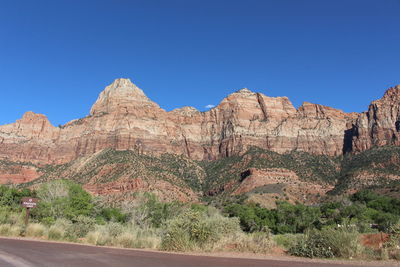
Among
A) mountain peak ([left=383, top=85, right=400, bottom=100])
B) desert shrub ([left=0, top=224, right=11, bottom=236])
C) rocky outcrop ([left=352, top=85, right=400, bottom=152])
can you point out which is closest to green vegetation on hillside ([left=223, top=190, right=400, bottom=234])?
desert shrub ([left=0, top=224, right=11, bottom=236])

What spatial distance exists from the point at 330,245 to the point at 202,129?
141m

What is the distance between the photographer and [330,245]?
11375mm

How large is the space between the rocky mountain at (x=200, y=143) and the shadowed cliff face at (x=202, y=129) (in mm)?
428

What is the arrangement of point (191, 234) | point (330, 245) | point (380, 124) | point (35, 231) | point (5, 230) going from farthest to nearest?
point (380, 124)
point (5, 230)
point (35, 231)
point (191, 234)
point (330, 245)

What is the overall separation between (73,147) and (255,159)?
7450 cm

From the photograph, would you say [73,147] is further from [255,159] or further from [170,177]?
[255,159]

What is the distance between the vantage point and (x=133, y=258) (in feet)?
33.6

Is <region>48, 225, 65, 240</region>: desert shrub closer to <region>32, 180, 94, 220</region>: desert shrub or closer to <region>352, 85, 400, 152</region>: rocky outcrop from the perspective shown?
<region>32, 180, 94, 220</region>: desert shrub

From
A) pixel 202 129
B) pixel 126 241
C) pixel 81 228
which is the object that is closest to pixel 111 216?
pixel 81 228

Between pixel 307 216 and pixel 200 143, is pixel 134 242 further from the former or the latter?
pixel 200 143

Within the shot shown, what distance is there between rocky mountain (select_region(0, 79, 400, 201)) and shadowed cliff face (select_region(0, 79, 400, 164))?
43 centimetres

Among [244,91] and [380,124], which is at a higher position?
[244,91]

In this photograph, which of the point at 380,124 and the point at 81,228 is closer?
the point at 81,228

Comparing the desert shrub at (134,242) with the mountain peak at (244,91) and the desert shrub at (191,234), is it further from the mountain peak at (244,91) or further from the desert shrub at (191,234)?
the mountain peak at (244,91)
